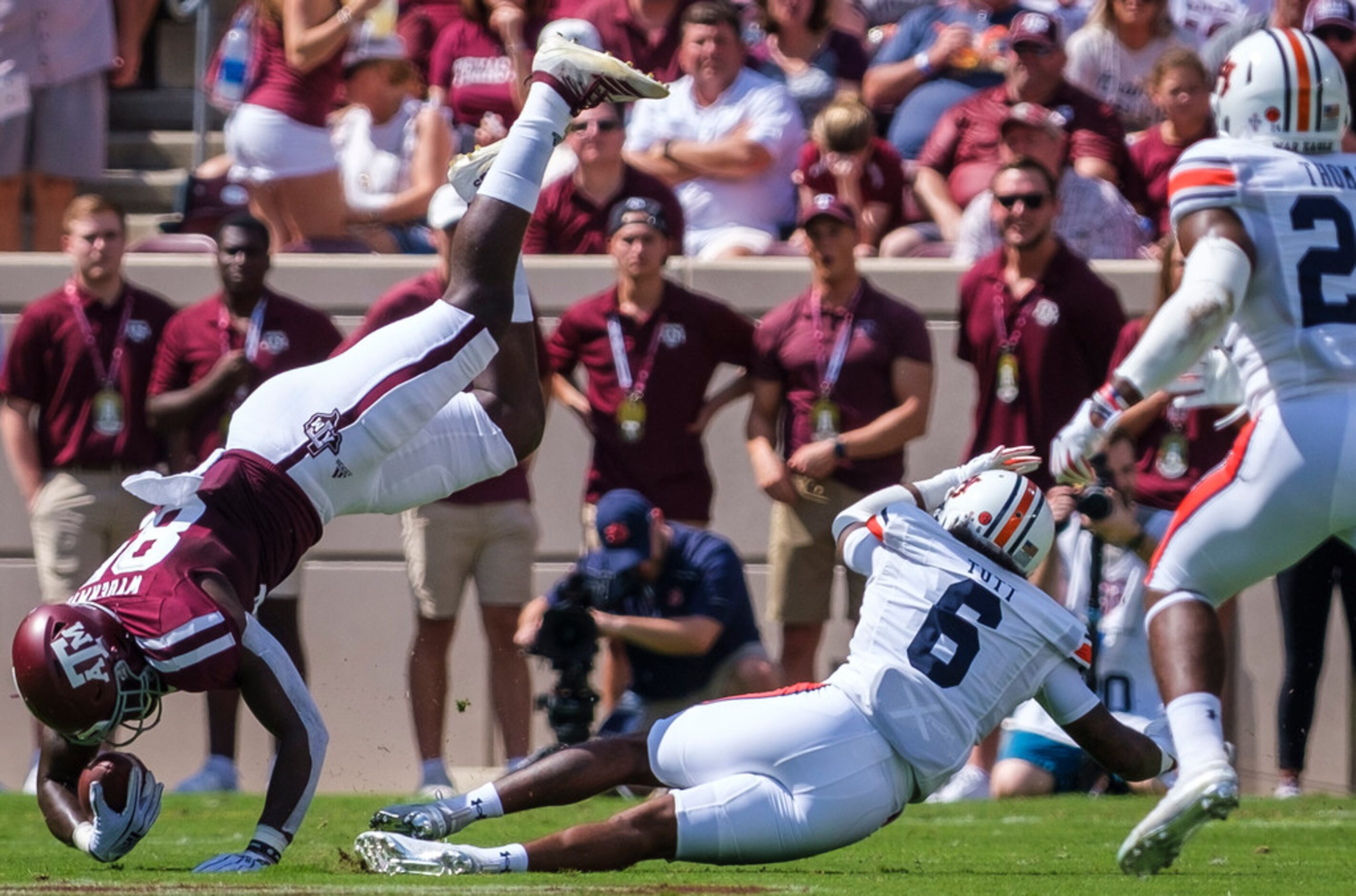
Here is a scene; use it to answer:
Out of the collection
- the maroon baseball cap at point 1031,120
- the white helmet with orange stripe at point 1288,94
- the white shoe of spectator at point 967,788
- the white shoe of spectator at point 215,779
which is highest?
the white helmet with orange stripe at point 1288,94

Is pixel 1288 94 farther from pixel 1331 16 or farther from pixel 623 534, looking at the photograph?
pixel 1331 16

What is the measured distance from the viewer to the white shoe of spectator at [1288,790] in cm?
822

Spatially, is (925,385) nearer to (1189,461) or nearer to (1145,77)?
(1189,461)

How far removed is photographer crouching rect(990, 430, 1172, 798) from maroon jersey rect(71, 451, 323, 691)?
331cm

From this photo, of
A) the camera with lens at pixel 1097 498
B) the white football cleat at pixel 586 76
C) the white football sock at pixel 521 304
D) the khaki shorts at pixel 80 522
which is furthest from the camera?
the khaki shorts at pixel 80 522

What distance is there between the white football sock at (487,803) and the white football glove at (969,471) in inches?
55.7

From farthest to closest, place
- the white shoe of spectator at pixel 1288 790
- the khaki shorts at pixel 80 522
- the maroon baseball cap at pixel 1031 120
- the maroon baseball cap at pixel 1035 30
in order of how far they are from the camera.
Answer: the maroon baseball cap at pixel 1035 30
the maroon baseball cap at pixel 1031 120
the khaki shorts at pixel 80 522
the white shoe of spectator at pixel 1288 790

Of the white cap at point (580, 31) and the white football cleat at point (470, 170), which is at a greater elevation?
the white cap at point (580, 31)

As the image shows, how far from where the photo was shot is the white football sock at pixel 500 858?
546 centimetres

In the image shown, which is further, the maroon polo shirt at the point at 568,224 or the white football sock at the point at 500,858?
the maroon polo shirt at the point at 568,224

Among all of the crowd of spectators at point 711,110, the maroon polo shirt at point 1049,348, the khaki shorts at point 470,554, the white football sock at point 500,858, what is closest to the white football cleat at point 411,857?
the white football sock at point 500,858

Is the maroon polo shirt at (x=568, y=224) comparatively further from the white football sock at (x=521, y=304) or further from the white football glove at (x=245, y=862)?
the white football glove at (x=245, y=862)

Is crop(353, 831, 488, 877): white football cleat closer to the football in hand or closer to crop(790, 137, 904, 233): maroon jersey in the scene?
the football in hand

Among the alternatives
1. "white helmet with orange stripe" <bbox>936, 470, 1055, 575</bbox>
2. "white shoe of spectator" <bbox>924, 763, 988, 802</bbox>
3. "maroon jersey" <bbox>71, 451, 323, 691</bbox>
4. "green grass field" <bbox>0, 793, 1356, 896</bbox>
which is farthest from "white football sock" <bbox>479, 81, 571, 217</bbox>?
"white shoe of spectator" <bbox>924, 763, 988, 802</bbox>
